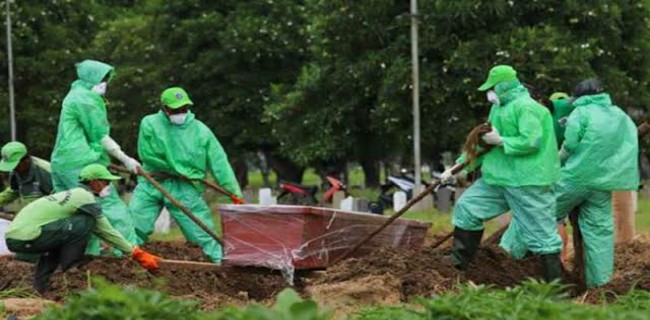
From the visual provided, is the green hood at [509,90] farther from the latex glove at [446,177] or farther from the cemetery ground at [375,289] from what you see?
the cemetery ground at [375,289]

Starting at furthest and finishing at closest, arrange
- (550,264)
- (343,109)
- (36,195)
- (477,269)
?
(343,109)
(36,195)
(477,269)
(550,264)

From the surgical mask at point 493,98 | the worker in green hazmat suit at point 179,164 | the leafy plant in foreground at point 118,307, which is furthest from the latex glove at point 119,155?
the leafy plant in foreground at point 118,307

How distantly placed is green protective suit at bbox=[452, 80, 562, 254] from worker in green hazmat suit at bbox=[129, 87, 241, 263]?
2.72 metres

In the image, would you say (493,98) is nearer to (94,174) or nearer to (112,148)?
(94,174)

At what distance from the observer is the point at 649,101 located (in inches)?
968

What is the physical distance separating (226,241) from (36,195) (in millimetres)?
2977

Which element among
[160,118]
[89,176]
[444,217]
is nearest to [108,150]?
[160,118]

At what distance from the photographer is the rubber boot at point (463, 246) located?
9992 millimetres

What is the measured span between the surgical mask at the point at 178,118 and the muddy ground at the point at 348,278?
1.35 metres

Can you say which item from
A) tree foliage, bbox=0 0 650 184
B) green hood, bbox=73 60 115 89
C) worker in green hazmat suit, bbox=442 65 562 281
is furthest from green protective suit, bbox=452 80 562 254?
tree foliage, bbox=0 0 650 184

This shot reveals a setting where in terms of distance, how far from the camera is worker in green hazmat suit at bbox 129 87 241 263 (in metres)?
11.4

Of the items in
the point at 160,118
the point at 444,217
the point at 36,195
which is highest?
the point at 160,118

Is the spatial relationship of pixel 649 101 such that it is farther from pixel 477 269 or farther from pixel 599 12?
pixel 477 269

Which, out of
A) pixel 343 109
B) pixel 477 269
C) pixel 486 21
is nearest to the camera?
pixel 477 269
